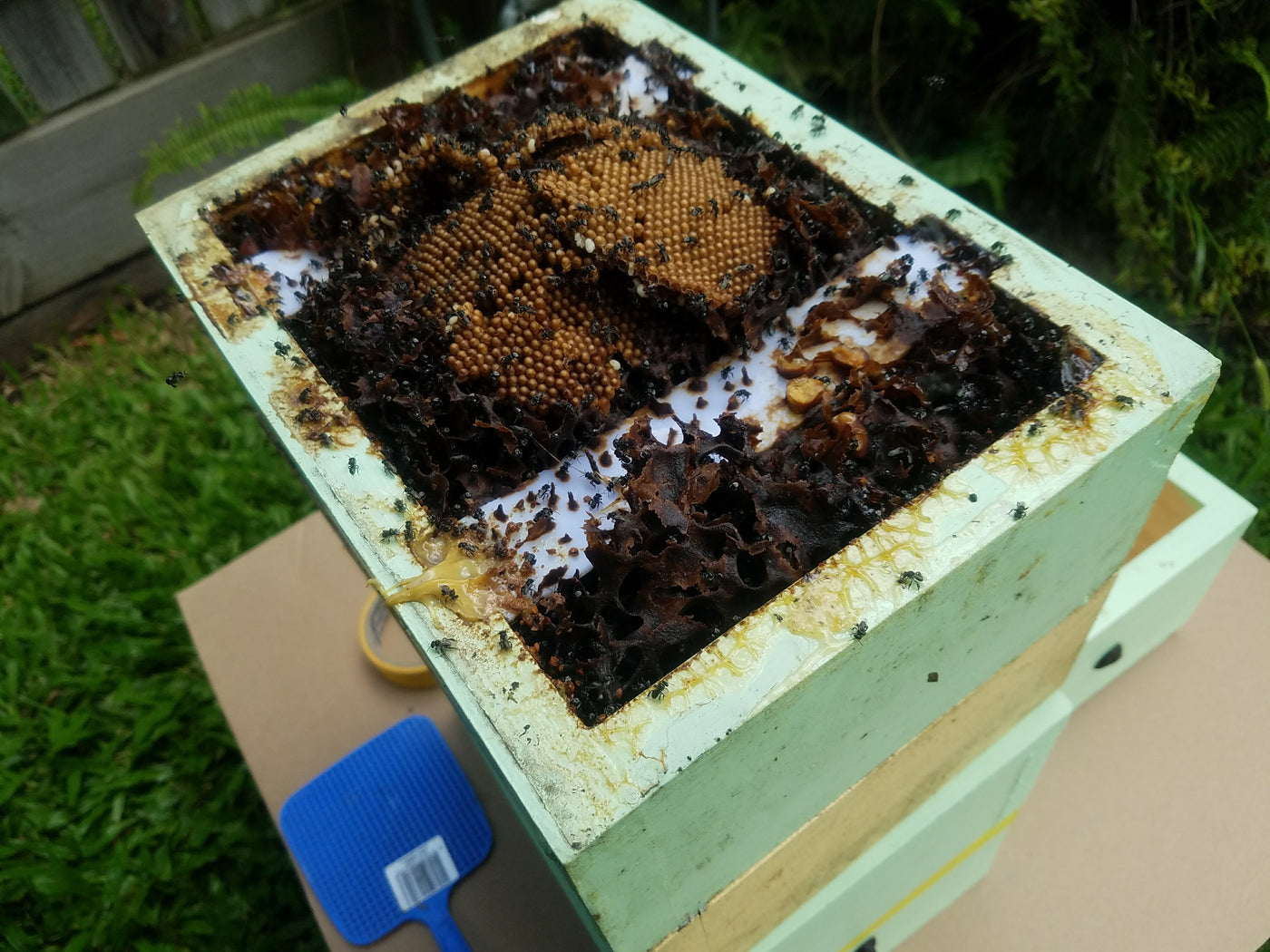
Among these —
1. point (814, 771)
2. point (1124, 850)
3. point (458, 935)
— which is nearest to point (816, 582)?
point (814, 771)

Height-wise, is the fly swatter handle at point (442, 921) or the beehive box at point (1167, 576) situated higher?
the fly swatter handle at point (442, 921)

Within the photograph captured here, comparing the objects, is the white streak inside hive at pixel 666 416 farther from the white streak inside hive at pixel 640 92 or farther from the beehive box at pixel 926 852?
the beehive box at pixel 926 852

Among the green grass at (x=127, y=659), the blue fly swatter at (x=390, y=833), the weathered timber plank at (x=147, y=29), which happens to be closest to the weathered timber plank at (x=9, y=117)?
the weathered timber plank at (x=147, y=29)

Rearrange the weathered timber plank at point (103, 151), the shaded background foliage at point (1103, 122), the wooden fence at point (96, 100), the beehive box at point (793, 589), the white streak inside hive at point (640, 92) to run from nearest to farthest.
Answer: the beehive box at point (793, 589), the white streak inside hive at point (640, 92), the shaded background foliage at point (1103, 122), the wooden fence at point (96, 100), the weathered timber plank at point (103, 151)

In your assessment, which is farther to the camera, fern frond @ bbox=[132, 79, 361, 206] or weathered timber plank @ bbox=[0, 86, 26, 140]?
weathered timber plank @ bbox=[0, 86, 26, 140]

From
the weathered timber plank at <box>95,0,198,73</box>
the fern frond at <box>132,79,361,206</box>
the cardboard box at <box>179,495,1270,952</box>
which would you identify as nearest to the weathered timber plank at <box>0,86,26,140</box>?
the weathered timber plank at <box>95,0,198,73</box>

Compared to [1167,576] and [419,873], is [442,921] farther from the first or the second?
[1167,576]

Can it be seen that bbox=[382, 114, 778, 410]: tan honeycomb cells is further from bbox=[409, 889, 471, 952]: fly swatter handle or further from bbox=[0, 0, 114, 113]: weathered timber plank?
bbox=[0, 0, 114, 113]: weathered timber plank
